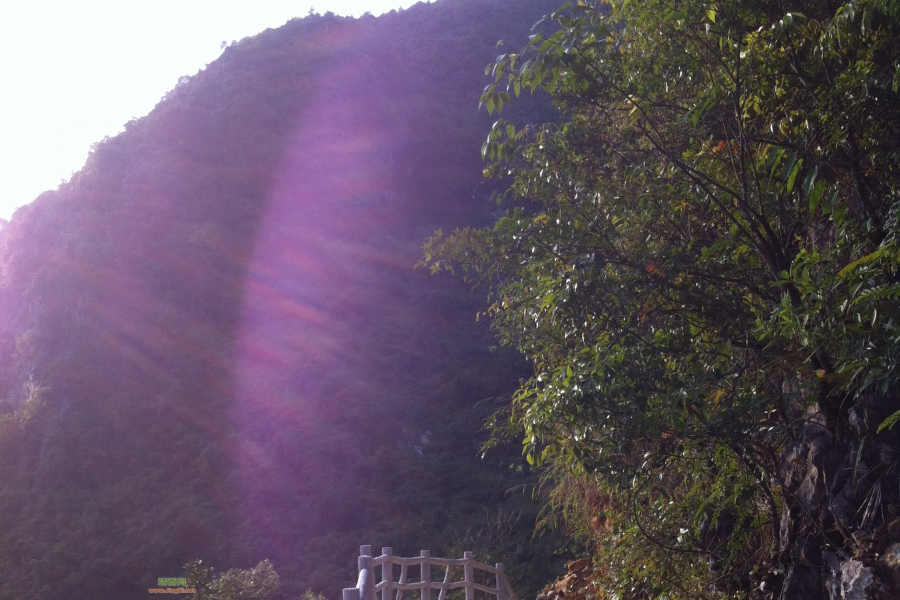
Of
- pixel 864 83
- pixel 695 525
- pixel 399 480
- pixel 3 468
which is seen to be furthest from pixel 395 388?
pixel 864 83

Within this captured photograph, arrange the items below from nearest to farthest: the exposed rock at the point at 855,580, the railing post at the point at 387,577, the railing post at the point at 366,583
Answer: the exposed rock at the point at 855,580 < the railing post at the point at 366,583 < the railing post at the point at 387,577

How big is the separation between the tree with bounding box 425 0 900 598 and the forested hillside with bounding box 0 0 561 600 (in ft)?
22.7

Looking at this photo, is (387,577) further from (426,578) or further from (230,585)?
(230,585)

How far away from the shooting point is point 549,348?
6.73m

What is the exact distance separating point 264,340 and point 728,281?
69.9 feet

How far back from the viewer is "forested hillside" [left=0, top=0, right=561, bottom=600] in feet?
56.5

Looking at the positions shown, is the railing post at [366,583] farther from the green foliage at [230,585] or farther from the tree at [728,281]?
the green foliage at [230,585]

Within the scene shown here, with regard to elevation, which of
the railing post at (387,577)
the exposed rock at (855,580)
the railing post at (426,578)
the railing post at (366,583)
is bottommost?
the railing post at (426,578)

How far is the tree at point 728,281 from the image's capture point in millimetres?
4156

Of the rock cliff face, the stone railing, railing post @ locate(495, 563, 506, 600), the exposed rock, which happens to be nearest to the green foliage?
the stone railing

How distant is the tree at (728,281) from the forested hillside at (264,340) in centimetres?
692

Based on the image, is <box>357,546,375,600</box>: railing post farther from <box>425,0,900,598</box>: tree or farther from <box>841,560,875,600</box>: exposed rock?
<box>841,560,875,600</box>: exposed rock

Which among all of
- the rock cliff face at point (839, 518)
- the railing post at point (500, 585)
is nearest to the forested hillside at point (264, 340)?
the railing post at point (500, 585)

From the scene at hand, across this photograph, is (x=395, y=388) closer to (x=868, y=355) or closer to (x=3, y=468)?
(x=3, y=468)
